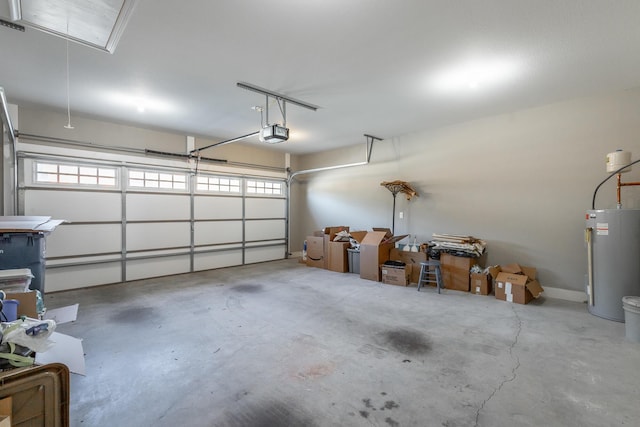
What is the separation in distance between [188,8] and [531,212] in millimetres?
5159

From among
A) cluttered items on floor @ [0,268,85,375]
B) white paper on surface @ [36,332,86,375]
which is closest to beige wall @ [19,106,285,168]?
cluttered items on floor @ [0,268,85,375]

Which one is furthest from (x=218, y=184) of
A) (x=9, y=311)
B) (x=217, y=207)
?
(x=9, y=311)

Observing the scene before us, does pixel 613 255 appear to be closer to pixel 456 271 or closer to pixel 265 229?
pixel 456 271

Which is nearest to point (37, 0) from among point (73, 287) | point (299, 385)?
point (299, 385)

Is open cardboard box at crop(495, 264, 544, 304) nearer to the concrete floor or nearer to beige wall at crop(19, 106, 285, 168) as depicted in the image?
the concrete floor

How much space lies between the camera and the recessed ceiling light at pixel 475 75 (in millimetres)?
3131

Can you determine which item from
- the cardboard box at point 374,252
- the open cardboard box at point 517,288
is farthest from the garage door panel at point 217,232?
the open cardboard box at point 517,288

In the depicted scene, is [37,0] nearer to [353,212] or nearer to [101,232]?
[101,232]

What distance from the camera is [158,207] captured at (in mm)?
5848

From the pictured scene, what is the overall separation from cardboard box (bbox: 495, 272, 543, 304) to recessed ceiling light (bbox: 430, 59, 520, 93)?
2691mm

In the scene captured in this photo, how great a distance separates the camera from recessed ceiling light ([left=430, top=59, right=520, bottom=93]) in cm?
313

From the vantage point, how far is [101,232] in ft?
17.0

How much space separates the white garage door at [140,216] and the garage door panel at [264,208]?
26mm

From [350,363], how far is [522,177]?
162 inches
